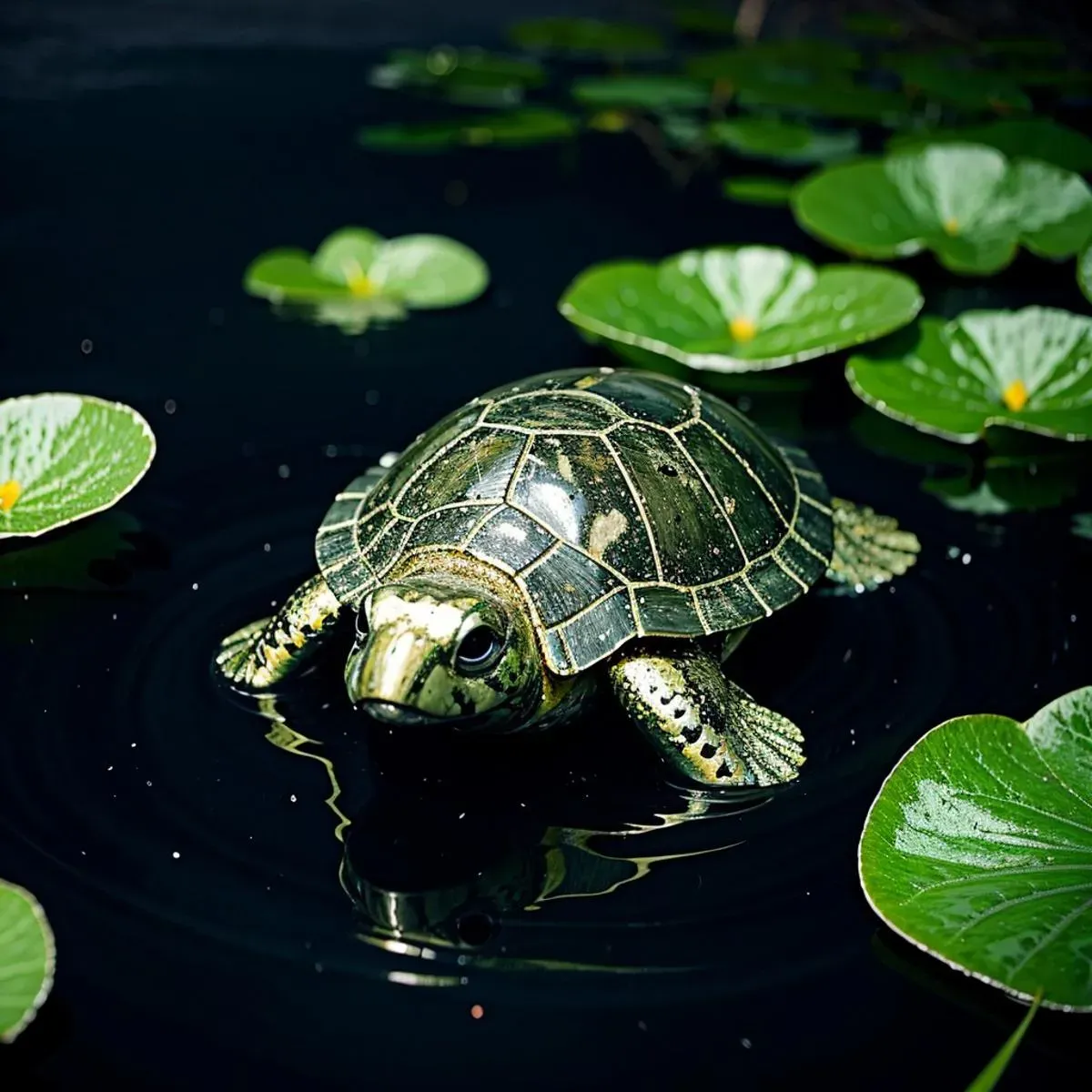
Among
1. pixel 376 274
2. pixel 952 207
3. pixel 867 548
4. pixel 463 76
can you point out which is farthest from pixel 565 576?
pixel 463 76

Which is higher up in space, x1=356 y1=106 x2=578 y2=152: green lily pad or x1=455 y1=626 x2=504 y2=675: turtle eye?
x1=455 y1=626 x2=504 y2=675: turtle eye

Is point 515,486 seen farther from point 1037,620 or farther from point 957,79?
point 957,79

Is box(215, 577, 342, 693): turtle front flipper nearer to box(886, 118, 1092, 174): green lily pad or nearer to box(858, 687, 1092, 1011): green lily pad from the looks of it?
box(858, 687, 1092, 1011): green lily pad

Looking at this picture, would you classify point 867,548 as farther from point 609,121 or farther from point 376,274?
point 609,121

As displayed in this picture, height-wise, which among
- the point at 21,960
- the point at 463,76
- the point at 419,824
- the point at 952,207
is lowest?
the point at 463,76

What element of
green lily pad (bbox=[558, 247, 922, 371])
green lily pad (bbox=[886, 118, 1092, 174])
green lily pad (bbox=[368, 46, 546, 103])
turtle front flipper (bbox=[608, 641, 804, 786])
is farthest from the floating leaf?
green lily pad (bbox=[368, 46, 546, 103])

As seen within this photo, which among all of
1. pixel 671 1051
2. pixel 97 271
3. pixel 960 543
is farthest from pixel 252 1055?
pixel 97 271

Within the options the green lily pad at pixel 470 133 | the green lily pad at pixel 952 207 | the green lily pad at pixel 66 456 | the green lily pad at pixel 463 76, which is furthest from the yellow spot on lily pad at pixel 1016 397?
the green lily pad at pixel 463 76
